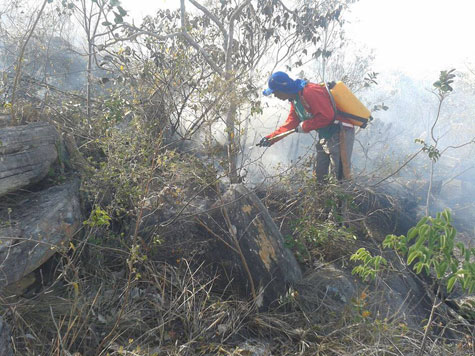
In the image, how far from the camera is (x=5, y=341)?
169 cm

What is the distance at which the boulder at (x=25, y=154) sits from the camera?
2.54 metres

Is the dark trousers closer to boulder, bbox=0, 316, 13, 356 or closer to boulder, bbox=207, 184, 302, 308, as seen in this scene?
boulder, bbox=207, 184, 302, 308

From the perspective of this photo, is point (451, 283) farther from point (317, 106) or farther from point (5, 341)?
point (317, 106)

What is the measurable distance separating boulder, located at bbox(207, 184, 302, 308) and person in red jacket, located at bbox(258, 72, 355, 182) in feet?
3.99

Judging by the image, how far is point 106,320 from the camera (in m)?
2.18

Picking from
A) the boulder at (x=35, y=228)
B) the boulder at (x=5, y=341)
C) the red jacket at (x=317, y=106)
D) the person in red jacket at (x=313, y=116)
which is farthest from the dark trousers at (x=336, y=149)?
the boulder at (x=5, y=341)

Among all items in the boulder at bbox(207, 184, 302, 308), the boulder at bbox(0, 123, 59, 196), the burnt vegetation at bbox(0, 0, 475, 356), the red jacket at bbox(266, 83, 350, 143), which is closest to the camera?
the burnt vegetation at bbox(0, 0, 475, 356)

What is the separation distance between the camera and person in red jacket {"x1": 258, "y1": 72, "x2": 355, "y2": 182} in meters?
4.01

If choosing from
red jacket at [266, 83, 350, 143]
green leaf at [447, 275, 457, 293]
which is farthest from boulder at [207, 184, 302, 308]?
red jacket at [266, 83, 350, 143]

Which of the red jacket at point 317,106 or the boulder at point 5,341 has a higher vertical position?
the red jacket at point 317,106

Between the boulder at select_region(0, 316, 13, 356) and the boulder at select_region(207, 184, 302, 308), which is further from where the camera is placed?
the boulder at select_region(207, 184, 302, 308)

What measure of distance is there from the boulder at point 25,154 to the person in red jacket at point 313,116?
81.9 inches

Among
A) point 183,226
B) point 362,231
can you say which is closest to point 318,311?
point 183,226

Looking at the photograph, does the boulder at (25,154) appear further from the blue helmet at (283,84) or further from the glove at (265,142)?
the blue helmet at (283,84)
